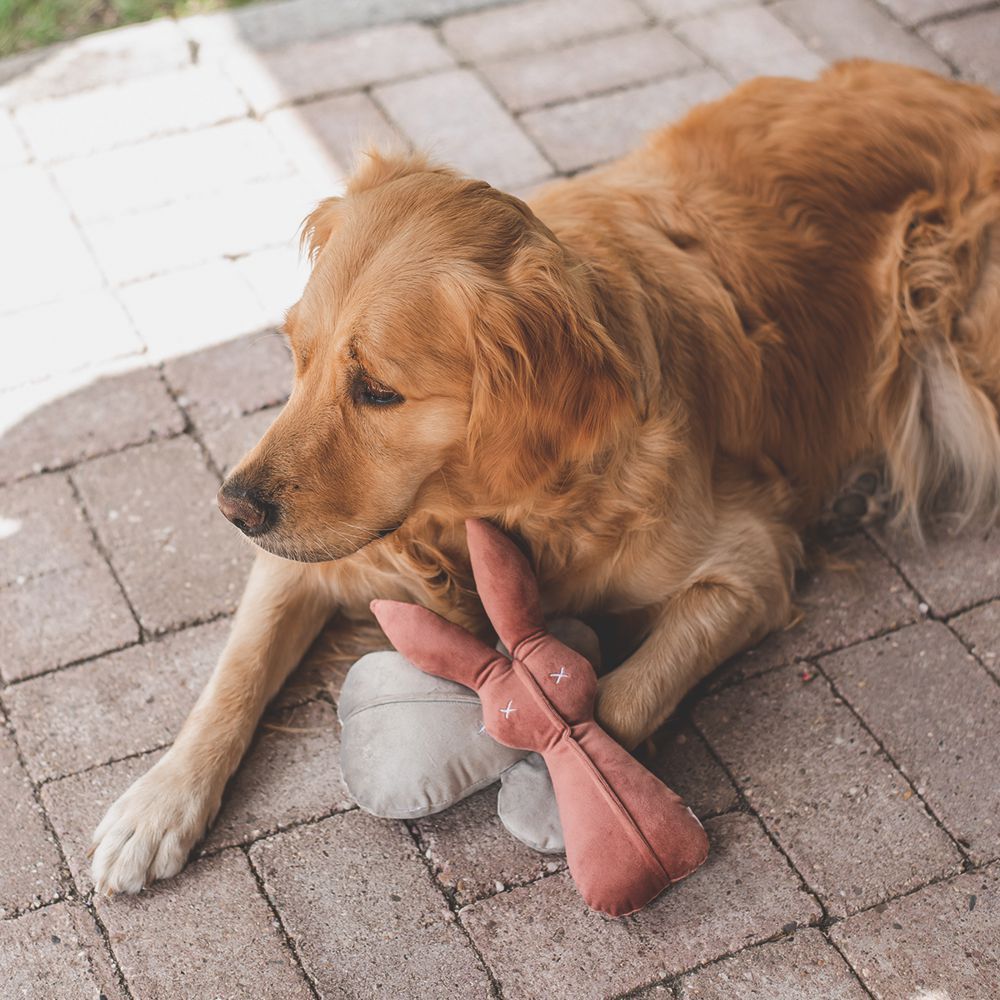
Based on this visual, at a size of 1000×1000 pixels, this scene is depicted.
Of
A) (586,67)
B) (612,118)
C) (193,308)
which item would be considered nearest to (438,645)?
(193,308)

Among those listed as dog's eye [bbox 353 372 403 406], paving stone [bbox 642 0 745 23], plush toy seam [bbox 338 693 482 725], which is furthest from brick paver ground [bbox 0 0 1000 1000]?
dog's eye [bbox 353 372 403 406]

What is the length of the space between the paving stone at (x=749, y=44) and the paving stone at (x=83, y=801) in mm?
3533

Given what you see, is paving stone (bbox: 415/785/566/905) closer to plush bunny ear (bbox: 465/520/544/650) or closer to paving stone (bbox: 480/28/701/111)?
plush bunny ear (bbox: 465/520/544/650)

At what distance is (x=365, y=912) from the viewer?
258cm

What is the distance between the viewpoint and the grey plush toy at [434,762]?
8.65ft

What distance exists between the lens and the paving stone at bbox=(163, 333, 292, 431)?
3.73 meters

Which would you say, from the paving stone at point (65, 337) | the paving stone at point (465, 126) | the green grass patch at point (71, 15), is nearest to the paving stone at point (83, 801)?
the paving stone at point (65, 337)

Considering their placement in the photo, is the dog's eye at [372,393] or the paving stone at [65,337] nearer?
the dog's eye at [372,393]

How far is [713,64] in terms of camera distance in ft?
16.5

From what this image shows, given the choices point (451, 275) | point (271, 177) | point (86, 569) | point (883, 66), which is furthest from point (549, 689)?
point (271, 177)

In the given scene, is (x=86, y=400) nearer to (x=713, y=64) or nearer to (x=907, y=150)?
(x=907, y=150)

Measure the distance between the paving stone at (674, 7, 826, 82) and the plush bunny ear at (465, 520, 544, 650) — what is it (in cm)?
295

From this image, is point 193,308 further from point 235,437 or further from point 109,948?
point 109,948

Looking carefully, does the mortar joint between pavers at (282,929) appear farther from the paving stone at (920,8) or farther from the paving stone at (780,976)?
the paving stone at (920,8)
